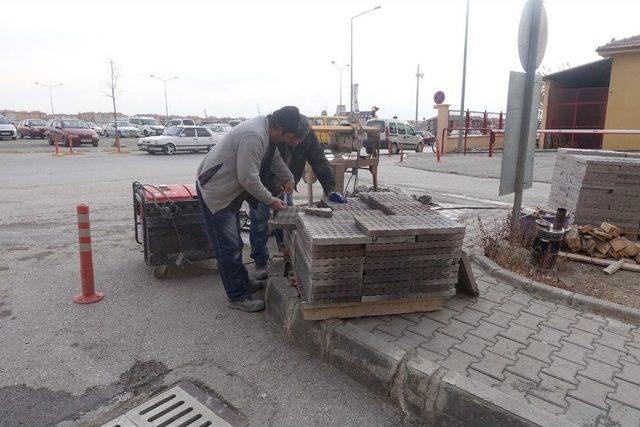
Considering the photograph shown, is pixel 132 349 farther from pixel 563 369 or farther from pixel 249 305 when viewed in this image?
pixel 563 369

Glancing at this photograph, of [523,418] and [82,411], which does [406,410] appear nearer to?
[523,418]

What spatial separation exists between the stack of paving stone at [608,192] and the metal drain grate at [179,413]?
15.1 ft

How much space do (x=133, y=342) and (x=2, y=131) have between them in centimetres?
3316

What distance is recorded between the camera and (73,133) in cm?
2567

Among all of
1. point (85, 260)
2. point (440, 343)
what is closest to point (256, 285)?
point (85, 260)

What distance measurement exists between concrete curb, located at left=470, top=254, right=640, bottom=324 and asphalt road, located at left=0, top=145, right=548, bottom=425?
6.44ft

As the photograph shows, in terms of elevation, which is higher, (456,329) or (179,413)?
(456,329)

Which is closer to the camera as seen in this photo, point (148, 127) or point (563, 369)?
point (563, 369)

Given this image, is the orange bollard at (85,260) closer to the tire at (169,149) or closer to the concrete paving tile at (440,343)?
the concrete paving tile at (440,343)

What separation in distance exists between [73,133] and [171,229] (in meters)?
25.1

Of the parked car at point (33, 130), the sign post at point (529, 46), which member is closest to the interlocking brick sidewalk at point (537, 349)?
the sign post at point (529, 46)

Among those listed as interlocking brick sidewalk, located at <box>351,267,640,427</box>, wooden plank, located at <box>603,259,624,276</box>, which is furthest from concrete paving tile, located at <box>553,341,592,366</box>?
wooden plank, located at <box>603,259,624,276</box>

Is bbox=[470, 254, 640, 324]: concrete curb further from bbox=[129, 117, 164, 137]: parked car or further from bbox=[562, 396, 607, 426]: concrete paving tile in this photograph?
bbox=[129, 117, 164, 137]: parked car

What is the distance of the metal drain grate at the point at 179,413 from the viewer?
8.29 ft
